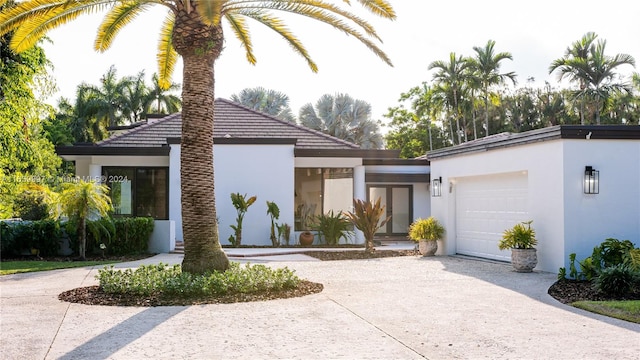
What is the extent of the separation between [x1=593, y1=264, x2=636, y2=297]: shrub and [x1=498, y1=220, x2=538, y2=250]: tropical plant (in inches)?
111

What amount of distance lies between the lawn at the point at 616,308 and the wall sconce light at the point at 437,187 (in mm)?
8151

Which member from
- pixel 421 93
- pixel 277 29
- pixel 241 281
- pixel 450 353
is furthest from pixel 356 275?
pixel 421 93

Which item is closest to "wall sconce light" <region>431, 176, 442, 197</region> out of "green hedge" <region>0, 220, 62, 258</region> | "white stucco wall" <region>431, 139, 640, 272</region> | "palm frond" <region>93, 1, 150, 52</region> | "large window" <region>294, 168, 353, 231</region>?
"white stucco wall" <region>431, 139, 640, 272</region>

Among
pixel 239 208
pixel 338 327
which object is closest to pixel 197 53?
pixel 338 327

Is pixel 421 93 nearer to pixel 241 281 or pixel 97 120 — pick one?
pixel 97 120

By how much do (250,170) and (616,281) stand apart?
12845mm

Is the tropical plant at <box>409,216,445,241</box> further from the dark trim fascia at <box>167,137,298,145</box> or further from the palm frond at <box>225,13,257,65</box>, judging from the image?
the palm frond at <box>225,13,257,65</box>

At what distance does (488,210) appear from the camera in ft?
49.8

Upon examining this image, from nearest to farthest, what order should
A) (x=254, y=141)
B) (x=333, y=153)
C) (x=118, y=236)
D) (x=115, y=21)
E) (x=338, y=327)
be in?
(x=338, y=327), (x=115, y=21), (x=118, y=236), (x=254, y=141), (x=333, y=153)

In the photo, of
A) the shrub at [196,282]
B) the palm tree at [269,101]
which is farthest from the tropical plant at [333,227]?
the palm tree at [269,101]

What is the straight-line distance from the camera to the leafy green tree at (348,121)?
4169 centimetres

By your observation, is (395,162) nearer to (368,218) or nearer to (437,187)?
(437,187)

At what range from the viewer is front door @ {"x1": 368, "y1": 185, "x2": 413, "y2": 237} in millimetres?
24953

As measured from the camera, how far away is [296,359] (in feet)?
19.6
